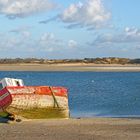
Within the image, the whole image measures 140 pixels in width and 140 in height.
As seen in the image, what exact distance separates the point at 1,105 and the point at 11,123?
1402 mm

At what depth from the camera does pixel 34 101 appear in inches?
944

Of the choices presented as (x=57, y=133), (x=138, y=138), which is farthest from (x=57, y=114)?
(x=138, y=138)

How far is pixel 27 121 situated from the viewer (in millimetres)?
23188

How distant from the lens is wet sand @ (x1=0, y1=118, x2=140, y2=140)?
17.5m

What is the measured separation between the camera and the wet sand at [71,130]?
57.5 ft

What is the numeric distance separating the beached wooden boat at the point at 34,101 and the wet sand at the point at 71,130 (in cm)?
79

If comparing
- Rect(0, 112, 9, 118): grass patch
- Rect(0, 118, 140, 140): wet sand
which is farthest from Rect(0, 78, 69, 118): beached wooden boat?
Rect(0, 118, 140, 140): wet sand

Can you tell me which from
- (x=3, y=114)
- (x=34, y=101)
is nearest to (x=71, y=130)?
(x=34, y=101)

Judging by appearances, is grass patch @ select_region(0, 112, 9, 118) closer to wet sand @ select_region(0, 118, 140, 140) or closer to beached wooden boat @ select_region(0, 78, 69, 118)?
beached wooden boat @ select_region(0, 78, 69, 118)

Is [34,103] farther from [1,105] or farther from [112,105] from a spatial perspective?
[112,105]

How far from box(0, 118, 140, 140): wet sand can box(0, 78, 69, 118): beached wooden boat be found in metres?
0.79

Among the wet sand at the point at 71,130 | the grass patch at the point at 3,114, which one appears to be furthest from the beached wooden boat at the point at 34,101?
the wet sand at the point at 71,130

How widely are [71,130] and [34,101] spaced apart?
191 inches

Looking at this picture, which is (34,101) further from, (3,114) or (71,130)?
(71,130)
